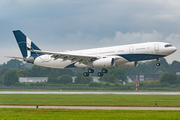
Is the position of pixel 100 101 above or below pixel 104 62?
below

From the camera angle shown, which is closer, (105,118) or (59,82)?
(105,118)

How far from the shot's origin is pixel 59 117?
2464cm

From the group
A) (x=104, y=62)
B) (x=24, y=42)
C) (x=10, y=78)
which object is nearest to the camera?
(x=104, y=62)

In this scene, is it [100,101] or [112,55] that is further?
[112,55]

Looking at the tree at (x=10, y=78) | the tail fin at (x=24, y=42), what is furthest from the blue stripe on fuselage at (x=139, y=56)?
the tree at (x=10, y=78)

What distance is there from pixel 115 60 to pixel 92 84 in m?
40.9

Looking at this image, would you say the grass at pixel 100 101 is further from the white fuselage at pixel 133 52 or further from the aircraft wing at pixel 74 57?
the aircraft wing at pixel 74 57

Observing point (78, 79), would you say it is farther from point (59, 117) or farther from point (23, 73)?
point (59, 117)

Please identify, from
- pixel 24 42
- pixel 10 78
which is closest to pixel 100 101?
pixel 24 42

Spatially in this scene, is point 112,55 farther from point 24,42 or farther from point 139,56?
point 24,42

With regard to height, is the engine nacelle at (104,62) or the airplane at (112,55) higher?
the airplane at (112,55)

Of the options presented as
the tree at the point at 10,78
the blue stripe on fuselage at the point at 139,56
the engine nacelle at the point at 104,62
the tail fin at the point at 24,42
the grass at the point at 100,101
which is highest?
the tail fin at the point at 24,42

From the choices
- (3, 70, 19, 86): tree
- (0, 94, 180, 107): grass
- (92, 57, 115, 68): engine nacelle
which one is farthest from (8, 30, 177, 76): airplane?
(3, 70, 19, 86): tree

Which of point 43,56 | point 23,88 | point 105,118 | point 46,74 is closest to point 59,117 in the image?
point 105,118
